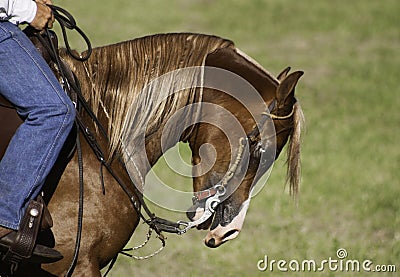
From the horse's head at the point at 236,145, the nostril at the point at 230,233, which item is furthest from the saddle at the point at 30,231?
the nostril at the point at 230,233

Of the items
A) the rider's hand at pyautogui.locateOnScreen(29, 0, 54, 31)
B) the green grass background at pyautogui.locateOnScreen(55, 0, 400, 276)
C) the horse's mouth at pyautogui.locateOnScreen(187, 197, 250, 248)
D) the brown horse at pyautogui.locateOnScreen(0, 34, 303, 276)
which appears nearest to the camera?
the rider's hand at pyautogui.locateOnScreen(29, 0, 54, 31)

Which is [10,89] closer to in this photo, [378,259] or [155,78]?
[155,78]

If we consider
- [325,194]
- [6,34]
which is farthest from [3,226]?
[325,194]

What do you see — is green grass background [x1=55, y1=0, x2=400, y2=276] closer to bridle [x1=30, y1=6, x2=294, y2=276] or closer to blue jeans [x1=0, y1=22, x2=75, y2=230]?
bridle [x1=30, y1=6, x2=294, y2=276]

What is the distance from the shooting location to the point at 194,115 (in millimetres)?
4199

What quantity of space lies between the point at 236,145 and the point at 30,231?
1.15 metres

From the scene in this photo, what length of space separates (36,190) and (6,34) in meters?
0.75

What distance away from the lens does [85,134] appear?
398 cm

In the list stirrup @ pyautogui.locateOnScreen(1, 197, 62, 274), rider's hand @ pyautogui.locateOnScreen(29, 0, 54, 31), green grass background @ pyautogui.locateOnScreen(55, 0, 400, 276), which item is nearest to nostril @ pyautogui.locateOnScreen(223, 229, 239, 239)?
stirrup @ pyautogui.locateOnScreen(1, 197, 62, 274)

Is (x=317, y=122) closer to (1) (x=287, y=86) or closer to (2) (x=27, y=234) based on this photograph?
(1) (x=287, y=86)

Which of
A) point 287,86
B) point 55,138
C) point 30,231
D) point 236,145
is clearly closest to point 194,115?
point 236,145

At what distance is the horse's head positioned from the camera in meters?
4.12

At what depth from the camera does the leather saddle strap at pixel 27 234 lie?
3.68 m

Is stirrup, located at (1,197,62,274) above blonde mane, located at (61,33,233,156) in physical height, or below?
below
